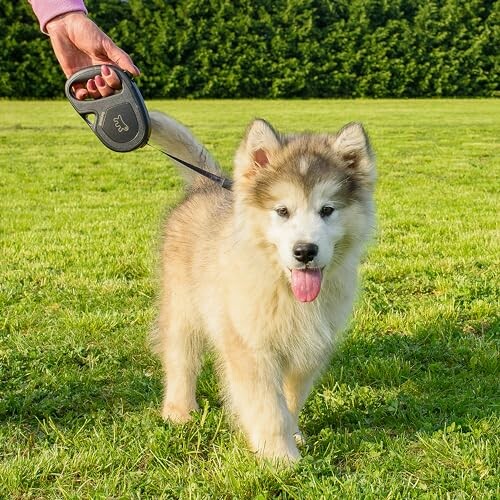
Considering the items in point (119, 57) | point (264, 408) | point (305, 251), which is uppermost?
point (119, 57)

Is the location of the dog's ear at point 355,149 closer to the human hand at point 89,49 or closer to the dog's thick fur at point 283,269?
the dog's thick fur at point 283,269

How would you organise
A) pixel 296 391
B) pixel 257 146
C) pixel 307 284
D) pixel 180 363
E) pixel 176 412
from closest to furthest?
pixel 307 284
pixel 257 146
pixel 296 391
pixel 176 412
pixel 180 363

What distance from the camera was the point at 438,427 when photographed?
302cm

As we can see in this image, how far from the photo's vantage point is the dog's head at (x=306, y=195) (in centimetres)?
269

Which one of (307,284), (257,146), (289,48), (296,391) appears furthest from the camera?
(289,48)

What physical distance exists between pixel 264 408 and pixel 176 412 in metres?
0.61

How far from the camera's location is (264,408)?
9.11 feet

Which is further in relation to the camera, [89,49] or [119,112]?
[89,49]

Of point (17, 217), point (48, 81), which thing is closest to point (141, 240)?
point (17, 217)

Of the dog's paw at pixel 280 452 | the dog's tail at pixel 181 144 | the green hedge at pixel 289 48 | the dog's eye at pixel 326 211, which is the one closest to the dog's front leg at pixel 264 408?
the dog's paw at pixel 280 452

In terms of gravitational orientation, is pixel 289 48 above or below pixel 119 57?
below

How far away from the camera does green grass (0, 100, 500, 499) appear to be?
8.61 ft

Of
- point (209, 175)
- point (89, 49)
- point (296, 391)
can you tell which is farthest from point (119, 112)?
point (296, 391)

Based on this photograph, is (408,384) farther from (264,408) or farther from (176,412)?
(176,412)
